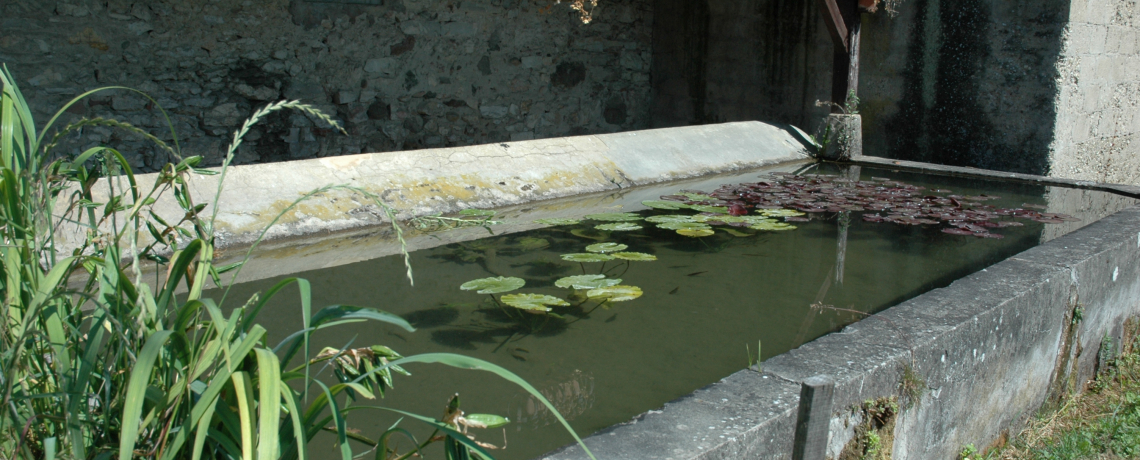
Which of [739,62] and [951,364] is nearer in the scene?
[951,364]

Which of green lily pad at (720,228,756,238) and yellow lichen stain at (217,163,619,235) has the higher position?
yellow lichen stain at (217,163,619,235)

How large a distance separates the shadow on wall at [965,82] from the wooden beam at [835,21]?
75 cm

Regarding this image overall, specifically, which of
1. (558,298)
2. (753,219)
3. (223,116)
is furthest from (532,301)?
(223,116)

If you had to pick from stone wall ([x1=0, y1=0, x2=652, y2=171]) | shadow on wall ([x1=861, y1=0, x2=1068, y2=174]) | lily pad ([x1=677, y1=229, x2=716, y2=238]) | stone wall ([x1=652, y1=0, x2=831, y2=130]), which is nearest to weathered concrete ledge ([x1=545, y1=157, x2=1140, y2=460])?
lily pad ([x1=677, y1=229, x2=716, y2=238])

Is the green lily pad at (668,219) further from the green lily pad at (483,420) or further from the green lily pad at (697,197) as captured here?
the green lily pad at (483,420)

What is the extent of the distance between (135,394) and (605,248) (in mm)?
1790

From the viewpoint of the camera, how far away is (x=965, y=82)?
5504 millimetres

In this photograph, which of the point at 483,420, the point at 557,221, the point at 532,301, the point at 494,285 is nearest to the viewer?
the point at 483,420

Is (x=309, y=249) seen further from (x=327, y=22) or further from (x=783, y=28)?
(x=783, y=28)

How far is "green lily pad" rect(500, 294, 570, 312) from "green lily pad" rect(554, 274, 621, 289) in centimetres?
7

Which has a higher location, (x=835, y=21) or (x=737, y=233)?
(x=835, y=21)

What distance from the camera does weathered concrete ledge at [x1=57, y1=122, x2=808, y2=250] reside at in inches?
103

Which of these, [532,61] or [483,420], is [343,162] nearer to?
[483,420]

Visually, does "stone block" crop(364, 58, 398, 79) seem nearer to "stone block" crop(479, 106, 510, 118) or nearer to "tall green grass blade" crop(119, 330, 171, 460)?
"stone block" crop(479, 106, 510, 118)
